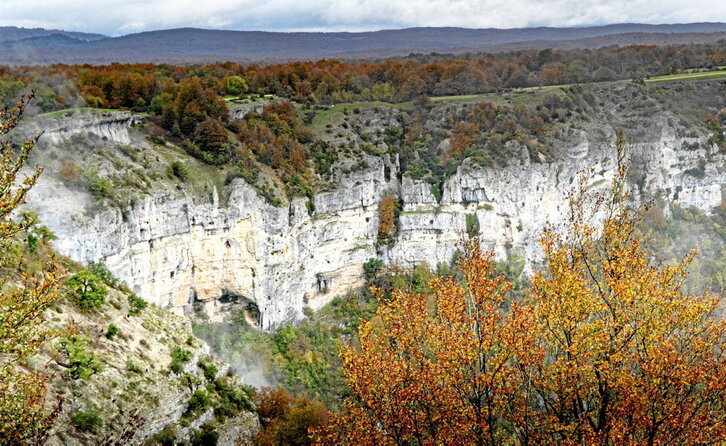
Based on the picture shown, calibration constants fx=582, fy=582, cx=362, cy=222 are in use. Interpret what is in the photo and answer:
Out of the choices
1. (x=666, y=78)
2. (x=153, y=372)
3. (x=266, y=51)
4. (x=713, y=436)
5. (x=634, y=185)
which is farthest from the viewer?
(x=266, y=51)

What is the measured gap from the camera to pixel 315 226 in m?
49.4

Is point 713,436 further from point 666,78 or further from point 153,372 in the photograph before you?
point 666,78

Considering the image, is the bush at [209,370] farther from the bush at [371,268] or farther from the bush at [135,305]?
the bush at [371,268]

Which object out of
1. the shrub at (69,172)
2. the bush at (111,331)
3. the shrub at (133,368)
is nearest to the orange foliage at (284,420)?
the shrub at (133,368)

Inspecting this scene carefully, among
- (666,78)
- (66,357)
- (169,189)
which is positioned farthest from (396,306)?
(666,78)

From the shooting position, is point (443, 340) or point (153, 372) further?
point (153, 372)

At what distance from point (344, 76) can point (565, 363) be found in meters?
62.5

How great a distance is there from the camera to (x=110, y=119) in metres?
40.3

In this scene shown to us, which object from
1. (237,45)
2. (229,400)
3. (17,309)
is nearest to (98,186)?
(229,400)

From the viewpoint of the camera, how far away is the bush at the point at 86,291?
17094mm

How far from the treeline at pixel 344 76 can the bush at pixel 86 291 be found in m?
26.1

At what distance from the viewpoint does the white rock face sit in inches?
1435

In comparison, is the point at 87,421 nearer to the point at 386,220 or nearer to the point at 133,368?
the point at 133,368

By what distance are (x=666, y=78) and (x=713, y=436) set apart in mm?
80807
